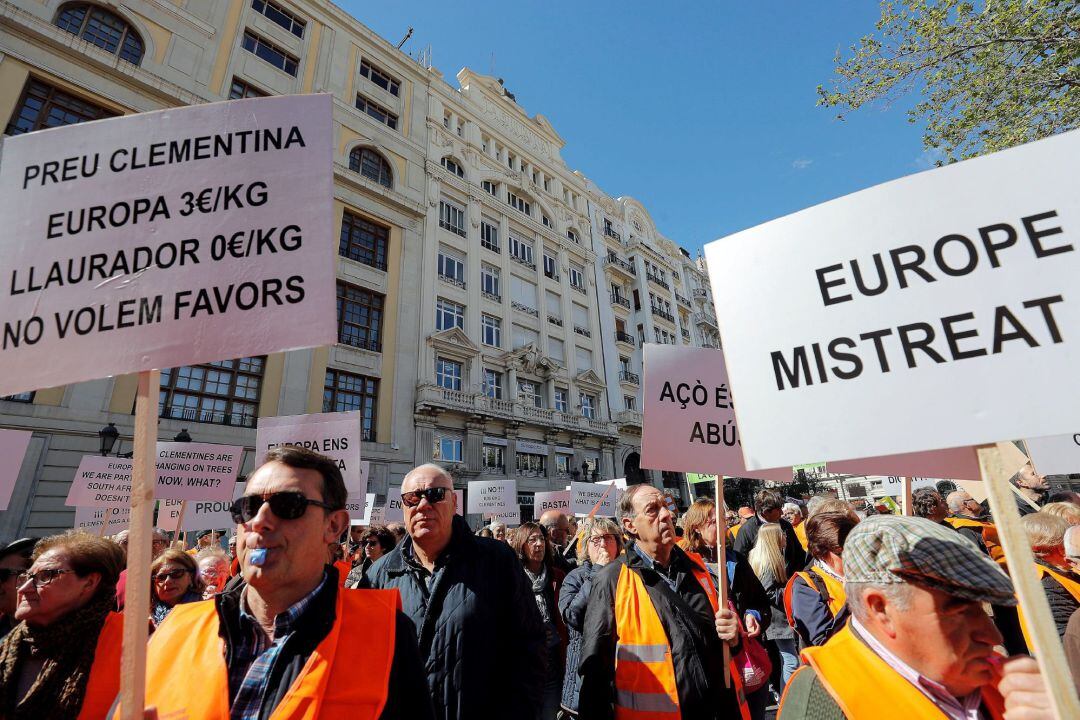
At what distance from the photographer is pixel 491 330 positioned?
81.7 feet

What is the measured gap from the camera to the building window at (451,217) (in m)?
24.8

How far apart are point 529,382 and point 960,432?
79.7 ft

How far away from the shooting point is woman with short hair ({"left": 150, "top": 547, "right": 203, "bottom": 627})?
341cm

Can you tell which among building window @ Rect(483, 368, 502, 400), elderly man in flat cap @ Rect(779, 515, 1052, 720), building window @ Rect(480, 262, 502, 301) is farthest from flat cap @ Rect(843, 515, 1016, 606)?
building window @ Rect(480, 262, 502, 301)

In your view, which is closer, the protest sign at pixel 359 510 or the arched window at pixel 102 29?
the protest sign at pixel 359 510

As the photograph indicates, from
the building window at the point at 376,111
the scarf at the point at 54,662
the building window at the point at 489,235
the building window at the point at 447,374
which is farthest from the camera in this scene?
the building window at the point at 489,235

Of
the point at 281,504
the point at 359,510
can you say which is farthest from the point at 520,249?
the point at 281,504

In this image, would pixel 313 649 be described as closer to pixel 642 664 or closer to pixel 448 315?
pixel 642 664

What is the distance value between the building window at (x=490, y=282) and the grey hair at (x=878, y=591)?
24343mm

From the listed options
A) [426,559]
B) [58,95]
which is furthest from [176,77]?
[426,559]

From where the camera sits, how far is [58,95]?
48.9ft

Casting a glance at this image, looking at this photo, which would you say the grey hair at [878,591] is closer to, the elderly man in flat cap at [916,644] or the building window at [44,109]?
the elderly man in flat cap at [916,644]

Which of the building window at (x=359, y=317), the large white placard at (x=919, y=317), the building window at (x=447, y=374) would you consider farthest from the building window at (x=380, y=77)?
the large white placard at (x=919, y=317)

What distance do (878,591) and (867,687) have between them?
0.81 ft
